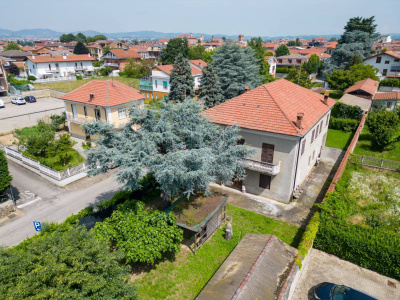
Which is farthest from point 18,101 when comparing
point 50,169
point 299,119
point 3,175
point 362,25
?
point 362,25

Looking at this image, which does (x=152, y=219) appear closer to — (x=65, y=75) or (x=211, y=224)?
(x=211, y=224)

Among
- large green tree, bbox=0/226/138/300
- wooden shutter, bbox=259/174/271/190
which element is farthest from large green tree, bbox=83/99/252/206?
large green tree, bbox=0/226/138/300

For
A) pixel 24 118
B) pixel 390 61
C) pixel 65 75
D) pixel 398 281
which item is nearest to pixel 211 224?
pixel 398 281

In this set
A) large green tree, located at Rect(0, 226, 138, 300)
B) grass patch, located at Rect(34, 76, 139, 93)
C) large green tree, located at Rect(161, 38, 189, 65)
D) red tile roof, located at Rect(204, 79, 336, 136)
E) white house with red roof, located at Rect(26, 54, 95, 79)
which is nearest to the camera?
large green tree, located at Rect(0, 226, 138, 300)

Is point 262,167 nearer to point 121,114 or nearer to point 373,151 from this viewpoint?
point 373,151

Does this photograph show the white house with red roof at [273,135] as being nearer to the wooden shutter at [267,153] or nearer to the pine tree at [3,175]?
the wooden shutter at [267,153]

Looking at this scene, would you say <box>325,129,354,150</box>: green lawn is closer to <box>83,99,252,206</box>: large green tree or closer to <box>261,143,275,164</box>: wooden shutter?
<box>261,143,275,164</box>: wooden shutter
